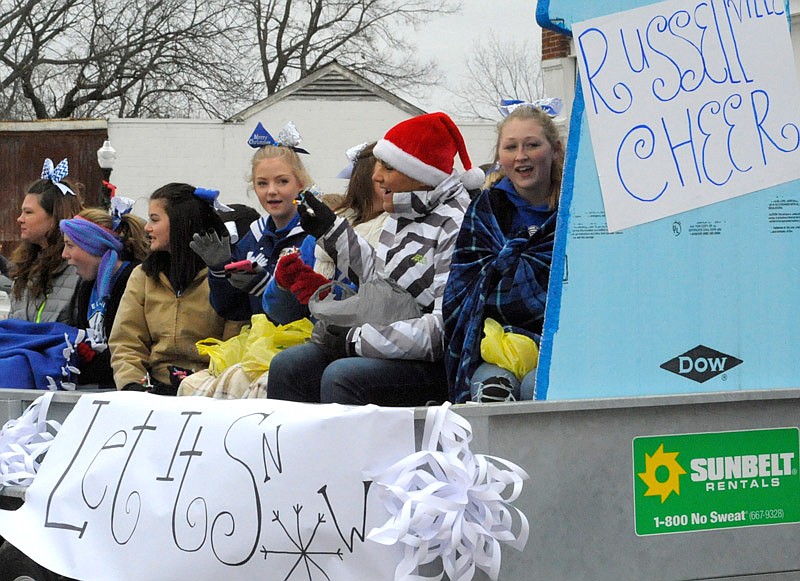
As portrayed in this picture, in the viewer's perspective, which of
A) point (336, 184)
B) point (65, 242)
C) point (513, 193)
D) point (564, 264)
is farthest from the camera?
point (336, 184)

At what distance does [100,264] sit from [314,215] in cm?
189

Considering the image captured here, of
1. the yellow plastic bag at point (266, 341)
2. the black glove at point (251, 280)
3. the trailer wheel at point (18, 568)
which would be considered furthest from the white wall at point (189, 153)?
the trailer wheel at point (18, 568)

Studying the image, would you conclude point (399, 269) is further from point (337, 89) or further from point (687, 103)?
point (337, 89)

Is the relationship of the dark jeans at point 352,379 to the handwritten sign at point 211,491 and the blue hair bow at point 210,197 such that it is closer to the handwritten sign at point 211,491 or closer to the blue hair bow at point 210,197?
the handwritten sign at point 211,491

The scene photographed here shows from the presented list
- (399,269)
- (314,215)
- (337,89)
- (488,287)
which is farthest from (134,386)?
(337,89)

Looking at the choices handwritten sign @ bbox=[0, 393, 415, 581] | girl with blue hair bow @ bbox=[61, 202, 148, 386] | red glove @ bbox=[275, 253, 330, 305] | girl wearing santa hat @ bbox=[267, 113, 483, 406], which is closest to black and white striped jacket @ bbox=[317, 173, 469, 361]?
girl wearing santa hat @ bbox=[267, 113, 483, 406]

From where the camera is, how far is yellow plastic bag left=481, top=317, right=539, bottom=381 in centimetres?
333

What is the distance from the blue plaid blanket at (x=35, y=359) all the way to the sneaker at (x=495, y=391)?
224 cm

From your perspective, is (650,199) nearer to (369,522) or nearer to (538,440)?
(538,440)

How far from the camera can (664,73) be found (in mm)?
3020

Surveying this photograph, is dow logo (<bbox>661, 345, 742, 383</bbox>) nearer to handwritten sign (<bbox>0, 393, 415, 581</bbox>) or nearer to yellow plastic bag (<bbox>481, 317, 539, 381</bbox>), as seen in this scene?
yellow plastic bag (<bbox>481, 317, 539, 381</bbox>)

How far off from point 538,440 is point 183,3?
2939 centimetres

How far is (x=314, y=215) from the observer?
13.1ft

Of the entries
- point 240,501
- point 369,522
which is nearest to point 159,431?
point 240,501
